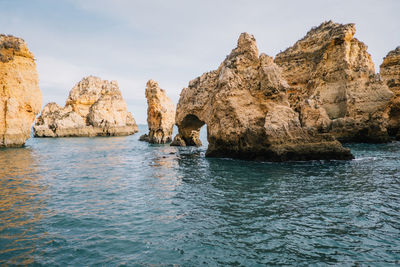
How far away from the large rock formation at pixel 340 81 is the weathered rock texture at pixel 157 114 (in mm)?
22713

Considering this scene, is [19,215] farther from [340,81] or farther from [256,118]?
[340,81]

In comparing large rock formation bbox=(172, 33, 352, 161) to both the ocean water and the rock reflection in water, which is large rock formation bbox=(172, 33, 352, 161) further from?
the rock reflection in water

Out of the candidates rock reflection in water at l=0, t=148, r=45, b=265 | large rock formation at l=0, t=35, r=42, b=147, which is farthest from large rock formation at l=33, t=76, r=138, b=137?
rock reflection in water at l=0, t=148, r=45, b=265

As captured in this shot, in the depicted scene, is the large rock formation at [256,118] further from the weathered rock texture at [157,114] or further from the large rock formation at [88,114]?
the large rock formation at [88,114]

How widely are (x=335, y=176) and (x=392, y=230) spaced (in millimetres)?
6716

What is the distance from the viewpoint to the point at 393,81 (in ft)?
125

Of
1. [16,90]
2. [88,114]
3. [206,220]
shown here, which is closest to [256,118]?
[206,220]

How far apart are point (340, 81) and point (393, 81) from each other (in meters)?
10.9

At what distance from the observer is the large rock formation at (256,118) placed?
18234mm

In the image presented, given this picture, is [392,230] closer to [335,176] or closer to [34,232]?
[335,176]

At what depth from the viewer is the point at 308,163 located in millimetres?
17406

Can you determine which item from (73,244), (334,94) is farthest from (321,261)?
(334,94)

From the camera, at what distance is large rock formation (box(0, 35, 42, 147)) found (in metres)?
30.8

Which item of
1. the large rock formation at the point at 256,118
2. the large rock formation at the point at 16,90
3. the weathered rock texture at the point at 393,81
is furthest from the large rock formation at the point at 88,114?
the weathered rock texture at the point at 393,81
